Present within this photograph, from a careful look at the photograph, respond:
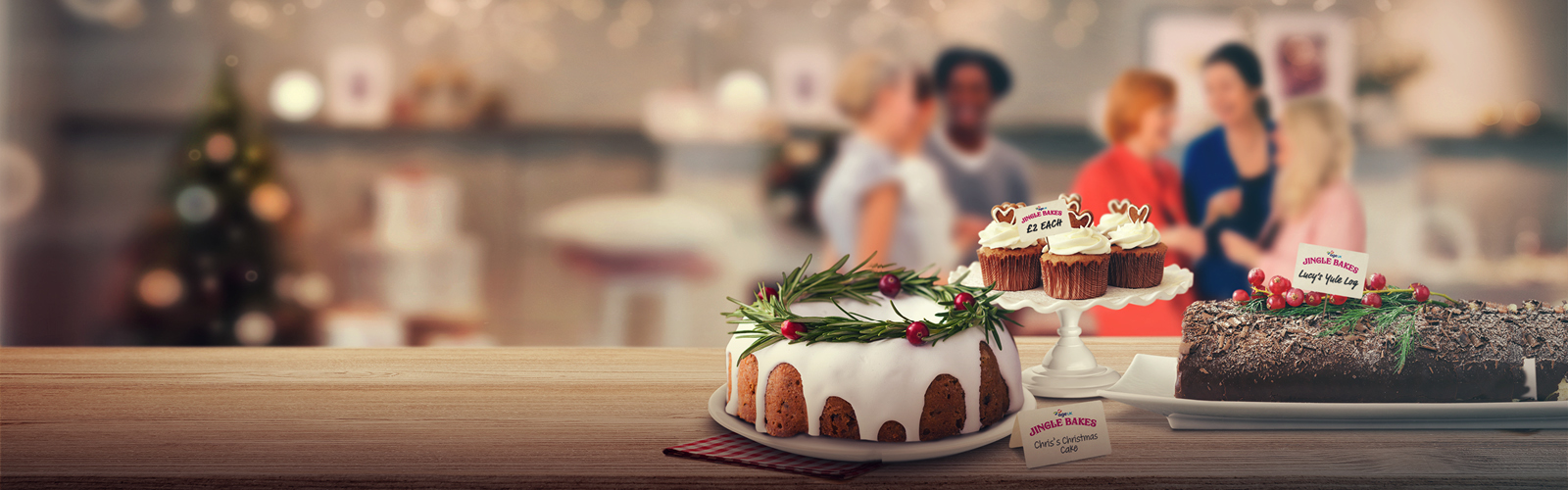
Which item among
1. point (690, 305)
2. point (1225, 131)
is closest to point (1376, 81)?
point (1225, 131)

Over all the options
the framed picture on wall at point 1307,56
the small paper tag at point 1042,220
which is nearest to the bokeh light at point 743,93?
the framed picture on wall at point 1307,56

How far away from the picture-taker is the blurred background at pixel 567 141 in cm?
311

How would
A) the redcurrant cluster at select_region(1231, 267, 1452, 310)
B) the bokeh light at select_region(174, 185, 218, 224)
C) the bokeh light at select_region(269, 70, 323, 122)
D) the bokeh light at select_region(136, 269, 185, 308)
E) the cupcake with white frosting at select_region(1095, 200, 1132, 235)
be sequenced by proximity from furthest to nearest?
the bokeh light at select_region(269, 70, 323, 122)
the bokeh light at select_region(136, 269, 185, 308)
the bokeh light at select_region(174, 185, 218, 224)
the cupcake with white frosting at select_region(1095, 200, 1132, 235)
the redcurrant cluster at select_region(1231, 267, 1452, 310)

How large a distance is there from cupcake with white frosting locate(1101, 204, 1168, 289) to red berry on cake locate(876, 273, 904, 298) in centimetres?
32

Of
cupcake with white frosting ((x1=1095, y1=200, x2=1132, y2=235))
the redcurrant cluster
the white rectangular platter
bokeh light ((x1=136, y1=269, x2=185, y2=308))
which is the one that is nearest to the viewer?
the white rectangular platter

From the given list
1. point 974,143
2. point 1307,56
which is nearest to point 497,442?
point 974,143

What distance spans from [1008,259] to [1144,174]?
7.21ft

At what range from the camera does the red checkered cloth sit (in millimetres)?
761

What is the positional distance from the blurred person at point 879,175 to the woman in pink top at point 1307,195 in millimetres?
1068

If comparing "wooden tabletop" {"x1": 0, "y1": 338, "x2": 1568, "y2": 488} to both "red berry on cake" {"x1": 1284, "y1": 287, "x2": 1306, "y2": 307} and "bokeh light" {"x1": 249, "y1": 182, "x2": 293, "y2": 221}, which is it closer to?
"red berry on cake" {"x1": 1284, "y1": 287, "x2": 1306, "y2": 307}

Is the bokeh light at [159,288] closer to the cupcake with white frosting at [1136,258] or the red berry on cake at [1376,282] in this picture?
the cupcake with white frosting at [1136,258]

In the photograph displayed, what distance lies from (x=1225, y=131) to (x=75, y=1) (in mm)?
4102

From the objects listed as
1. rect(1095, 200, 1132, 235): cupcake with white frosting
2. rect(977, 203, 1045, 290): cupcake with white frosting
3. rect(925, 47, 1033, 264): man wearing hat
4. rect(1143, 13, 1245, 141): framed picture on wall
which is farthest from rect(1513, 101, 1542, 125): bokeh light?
rect(977, 203, 1045, 290): cupcake with white frosting

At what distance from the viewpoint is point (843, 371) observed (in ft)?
2.62
